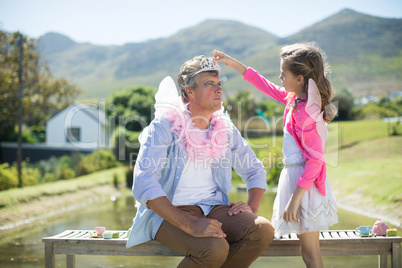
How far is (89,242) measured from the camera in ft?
9.93

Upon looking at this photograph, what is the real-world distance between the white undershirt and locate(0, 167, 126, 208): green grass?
6155 millimetres

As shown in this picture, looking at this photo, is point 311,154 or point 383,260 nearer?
point 311,154

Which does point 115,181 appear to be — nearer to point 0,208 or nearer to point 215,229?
point 0,208

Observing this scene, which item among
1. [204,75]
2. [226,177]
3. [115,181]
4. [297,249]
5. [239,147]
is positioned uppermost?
[204,75]

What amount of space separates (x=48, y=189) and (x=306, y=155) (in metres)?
8.20

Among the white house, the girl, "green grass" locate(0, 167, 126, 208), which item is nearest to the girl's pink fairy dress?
the girl

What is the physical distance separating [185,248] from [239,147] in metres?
0.85

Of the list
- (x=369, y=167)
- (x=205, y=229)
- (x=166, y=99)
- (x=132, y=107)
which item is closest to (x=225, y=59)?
(x=166, y=99)

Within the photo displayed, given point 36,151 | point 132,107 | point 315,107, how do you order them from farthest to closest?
point 36,151 < point 132,107 < point 315,107

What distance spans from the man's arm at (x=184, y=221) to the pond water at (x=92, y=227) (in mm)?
2445

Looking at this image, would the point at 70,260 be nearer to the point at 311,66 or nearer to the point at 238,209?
the point at 238,209

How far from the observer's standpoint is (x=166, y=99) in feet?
9.62

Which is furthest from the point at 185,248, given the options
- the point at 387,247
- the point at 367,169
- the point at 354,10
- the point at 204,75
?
the point at 354,10

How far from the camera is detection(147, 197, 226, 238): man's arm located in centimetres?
246
